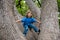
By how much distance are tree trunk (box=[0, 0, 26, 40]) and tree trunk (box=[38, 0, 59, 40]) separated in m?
0.90

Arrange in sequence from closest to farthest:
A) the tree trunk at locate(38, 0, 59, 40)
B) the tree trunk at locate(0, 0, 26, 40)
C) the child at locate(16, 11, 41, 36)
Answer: the tree trunk at locate(0, 0, 26, 40) → the tree trunk at locate(38, 0, 59, 40) → the child at locate(16, 11, 41, 36)

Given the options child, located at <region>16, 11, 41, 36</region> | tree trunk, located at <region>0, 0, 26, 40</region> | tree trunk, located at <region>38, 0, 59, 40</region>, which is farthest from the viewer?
child, located at <region>16, 11, 41, 36</region>

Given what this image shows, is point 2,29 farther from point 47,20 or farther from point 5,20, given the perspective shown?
point 47,20

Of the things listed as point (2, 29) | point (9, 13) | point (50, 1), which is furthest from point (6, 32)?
point (50, 1)

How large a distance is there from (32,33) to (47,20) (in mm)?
1117

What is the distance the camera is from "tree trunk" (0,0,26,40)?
21.2 ft

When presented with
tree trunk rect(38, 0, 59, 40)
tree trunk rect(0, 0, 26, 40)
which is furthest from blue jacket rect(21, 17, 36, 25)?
tree trunk rect(0, 0, 26, 40)

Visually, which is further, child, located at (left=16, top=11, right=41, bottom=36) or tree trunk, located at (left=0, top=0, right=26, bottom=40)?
child, located at (left=16, top=11, right=41, bottom=36)

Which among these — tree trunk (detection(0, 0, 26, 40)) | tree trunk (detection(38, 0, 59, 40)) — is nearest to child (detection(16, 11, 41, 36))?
tree trunk (detection(38, 0, 59, 40))

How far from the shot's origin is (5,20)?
257 inches

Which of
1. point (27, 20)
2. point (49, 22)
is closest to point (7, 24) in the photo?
point (27, 20)

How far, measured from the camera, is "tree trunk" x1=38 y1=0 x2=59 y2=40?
6.94m

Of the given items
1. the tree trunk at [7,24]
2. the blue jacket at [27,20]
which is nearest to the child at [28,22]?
the blue jacket at [27,20]

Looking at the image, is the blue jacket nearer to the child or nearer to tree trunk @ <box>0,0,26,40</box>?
the child
